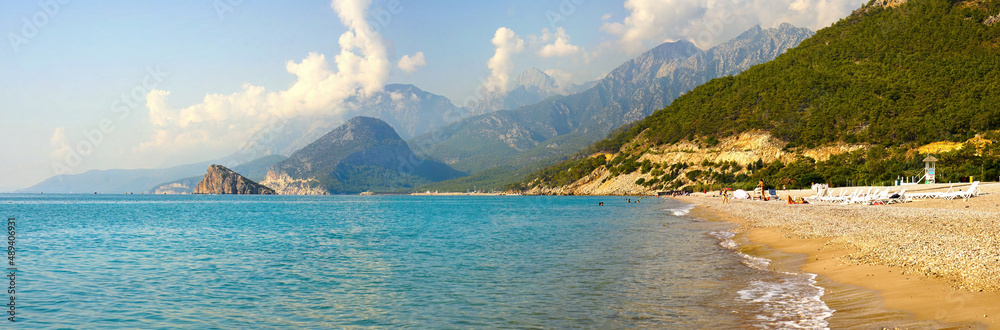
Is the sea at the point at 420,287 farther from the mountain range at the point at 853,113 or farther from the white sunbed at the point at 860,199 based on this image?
the mountain range at the point at 853,113

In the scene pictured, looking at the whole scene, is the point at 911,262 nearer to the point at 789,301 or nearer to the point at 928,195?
the point at 789,301

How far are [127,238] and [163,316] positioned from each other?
30682mm

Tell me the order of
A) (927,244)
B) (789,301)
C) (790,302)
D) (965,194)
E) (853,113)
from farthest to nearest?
(853,113), (965,194), (927,244), (789,301), (790,302)

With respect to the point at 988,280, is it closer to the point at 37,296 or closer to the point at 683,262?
the point at 683,262

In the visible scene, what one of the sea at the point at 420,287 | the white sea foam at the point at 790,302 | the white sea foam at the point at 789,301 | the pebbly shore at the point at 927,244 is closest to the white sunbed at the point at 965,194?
the pebbly shore at the point at 927,244

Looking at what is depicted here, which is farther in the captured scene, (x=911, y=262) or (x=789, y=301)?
(x=911, y=262)

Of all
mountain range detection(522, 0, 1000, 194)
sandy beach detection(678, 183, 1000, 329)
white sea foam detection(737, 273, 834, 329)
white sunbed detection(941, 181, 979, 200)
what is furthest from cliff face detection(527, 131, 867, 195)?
white sea foam detection(737, 273, 834, 329)

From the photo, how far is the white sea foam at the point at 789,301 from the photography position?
1152 cm

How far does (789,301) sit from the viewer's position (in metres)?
13.5

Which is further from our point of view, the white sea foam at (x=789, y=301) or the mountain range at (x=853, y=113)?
the mountain range at (x=853, y=113)

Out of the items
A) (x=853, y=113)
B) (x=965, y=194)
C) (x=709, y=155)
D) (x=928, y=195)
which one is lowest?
(x=928, y=195)

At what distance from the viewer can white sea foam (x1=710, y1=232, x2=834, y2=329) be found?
11.5 meters

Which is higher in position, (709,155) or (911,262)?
(709,155)

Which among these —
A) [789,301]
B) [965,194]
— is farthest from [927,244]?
[965,194]
